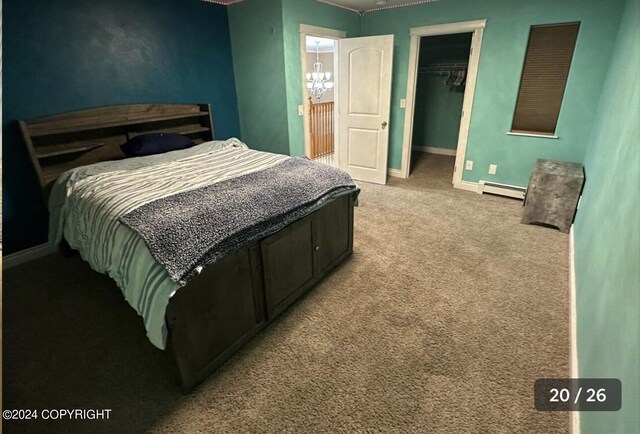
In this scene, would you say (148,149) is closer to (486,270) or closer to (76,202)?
(76,202)

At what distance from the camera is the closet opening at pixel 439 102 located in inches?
205

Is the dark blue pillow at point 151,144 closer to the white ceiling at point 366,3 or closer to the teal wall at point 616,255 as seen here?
the white ceiling at point 366,3

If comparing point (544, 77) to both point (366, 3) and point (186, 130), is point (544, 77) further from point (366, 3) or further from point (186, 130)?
point (186, 130)

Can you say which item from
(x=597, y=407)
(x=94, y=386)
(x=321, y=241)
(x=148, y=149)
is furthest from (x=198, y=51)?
(x=597, y=407)

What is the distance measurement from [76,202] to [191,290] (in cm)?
134

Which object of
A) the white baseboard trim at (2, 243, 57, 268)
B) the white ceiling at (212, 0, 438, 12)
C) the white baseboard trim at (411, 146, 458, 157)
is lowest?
the white baseboard trim at (2, 243, 57, 268)

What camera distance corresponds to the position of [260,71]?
3844mm

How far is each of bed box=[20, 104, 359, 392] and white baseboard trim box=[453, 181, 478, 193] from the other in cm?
236

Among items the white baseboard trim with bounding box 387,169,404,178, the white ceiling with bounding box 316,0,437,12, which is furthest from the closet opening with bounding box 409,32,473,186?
the white ceiling with bounding box 316,0,437,12

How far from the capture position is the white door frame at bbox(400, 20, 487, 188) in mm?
3698

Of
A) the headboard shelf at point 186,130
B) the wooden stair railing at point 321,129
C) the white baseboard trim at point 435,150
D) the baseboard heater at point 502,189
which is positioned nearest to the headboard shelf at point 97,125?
the headboard shelf at point 186,130

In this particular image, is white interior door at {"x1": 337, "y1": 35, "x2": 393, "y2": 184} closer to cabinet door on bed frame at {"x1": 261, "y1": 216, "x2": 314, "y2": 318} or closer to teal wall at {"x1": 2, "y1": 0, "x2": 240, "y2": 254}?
teal wall at {"x1": 2, "y1": 0, "x2": 240, "y2": 254}

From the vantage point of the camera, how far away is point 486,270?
2.58m

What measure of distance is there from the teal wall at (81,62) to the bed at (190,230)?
0.58 feet
